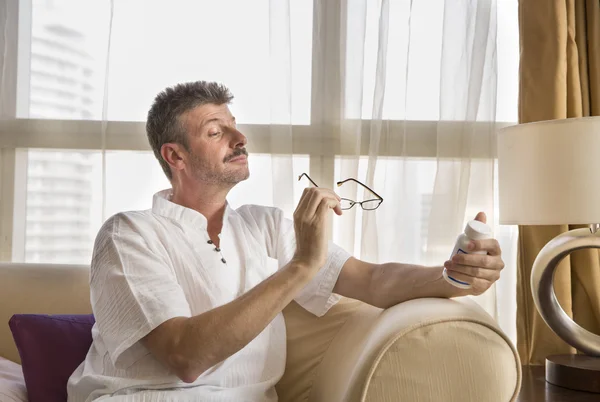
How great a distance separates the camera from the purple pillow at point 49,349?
1.64m

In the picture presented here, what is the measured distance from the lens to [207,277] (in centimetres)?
161

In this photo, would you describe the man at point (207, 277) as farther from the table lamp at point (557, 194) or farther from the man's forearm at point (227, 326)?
the table lamp at point (557, 194)

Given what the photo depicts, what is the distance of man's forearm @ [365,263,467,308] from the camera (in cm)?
148

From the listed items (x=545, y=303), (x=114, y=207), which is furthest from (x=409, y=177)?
(x=114, y=207)

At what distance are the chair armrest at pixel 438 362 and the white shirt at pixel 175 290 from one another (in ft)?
Answer: 1.33

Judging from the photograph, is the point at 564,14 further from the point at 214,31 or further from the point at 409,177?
the point at 214,31

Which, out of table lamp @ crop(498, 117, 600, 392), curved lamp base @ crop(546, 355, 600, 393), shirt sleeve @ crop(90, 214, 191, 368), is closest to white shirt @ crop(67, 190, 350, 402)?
shirt sleeve @ crop(90, 214, 191, 368)

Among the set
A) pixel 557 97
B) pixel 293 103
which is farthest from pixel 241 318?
pixel 557 97

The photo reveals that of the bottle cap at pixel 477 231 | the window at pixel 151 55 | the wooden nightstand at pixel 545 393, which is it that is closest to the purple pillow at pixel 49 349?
the window at pixel 151 55

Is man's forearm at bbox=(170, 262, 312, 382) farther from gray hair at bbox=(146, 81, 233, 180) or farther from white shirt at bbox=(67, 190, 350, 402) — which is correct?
gray hair at bbox=(146, 81, 233, 180)

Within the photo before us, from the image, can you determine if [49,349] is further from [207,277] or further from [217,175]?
[217,175]

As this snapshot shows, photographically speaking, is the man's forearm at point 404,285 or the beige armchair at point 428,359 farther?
the man's forearm at point 404,285

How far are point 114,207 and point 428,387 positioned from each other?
4.92ft

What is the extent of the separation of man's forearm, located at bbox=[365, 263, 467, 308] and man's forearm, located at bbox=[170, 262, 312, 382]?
0.88ft
